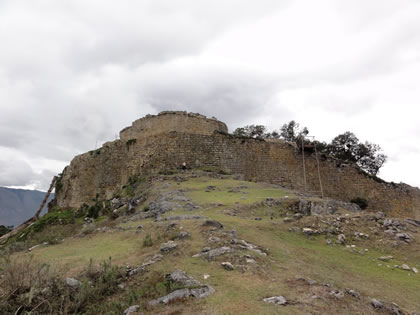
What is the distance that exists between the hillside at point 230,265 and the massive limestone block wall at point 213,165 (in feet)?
24.4

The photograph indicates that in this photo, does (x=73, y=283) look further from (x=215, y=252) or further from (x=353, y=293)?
(x=353, y=293)

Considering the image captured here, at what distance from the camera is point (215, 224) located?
22.7 feet

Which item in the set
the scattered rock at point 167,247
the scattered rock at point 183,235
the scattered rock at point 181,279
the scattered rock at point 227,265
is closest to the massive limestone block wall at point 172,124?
the scattered rock at point 183,235

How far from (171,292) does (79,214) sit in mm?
13503

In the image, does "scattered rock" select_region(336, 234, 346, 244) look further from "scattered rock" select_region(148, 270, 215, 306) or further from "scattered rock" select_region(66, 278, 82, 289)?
"scattered rock" select_region(66, 278, 82, 289)

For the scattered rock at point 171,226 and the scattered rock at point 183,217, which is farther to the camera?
the scattered rock at point 183,217

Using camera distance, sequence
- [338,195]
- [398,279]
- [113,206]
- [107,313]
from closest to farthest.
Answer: [107,313], [398,279], [113,206], [338,195]

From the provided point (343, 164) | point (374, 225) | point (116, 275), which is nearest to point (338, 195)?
point (343, 164)

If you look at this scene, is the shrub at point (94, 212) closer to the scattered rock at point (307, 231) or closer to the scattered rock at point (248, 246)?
the scattered rock at point (248, 246)

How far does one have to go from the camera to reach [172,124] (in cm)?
1834

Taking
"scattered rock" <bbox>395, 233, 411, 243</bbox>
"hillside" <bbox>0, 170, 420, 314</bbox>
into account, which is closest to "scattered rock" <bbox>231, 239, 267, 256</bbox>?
"hillside" <bbox>0, 170, 420, 314</bbox>

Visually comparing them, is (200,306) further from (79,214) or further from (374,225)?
(79,214)

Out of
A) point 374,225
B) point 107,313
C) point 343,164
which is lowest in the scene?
point 107,313

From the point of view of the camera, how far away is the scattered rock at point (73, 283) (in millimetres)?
4547
